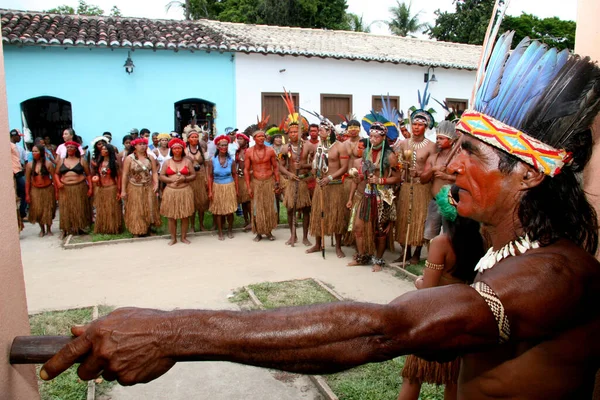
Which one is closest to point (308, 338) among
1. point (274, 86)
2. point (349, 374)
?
point (349, 374)

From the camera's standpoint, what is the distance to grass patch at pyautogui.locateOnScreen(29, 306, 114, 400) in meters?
3.57

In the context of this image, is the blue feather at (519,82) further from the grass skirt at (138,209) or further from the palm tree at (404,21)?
the palm tree at (404,21)

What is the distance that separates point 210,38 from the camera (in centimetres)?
1437

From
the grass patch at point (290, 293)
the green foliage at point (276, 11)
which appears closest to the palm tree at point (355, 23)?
the green foliage at point (276, 11)

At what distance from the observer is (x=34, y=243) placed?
8641 mm

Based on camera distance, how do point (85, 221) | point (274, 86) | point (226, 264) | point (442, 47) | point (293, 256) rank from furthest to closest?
point (442, 47), point (274, 86), point (85, 221), point (293, 256), point (226, 264)

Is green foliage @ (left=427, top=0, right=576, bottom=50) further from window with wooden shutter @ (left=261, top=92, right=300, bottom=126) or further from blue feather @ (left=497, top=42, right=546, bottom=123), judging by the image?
blue feather @ (left=497, top=42, right=546, bottom=123)

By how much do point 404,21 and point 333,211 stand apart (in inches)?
1121

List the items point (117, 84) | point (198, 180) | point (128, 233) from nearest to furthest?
point (128, 233) → point (198, 180) → point (117, 84)

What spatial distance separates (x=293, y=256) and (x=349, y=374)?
12.9 ft

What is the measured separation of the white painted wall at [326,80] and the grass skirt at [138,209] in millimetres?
6147

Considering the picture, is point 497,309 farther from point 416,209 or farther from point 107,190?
point 107,190

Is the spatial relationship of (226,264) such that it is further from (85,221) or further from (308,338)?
(308,338)

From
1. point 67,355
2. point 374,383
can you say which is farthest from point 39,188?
point 67,355
